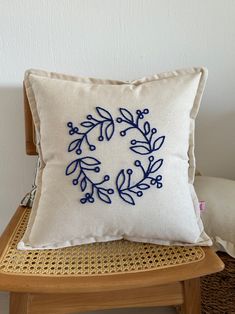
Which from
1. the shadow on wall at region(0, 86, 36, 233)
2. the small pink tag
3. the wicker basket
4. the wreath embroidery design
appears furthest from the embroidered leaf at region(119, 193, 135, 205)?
the shadow on wall at region(0, 86, 36, 233)

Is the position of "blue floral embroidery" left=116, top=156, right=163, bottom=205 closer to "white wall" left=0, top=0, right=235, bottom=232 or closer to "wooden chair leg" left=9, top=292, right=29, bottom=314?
"wooden chair leg" left=9, top=292, right=29, bottom=314

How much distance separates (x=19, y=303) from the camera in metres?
0.81

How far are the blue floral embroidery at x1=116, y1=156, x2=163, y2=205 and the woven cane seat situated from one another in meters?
0.11

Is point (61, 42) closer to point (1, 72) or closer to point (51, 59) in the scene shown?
point (51, 59)

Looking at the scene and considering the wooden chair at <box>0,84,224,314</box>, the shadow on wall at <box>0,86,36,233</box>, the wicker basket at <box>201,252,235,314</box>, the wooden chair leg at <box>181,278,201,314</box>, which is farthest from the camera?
the shadow on wall at <box>0,86,36,233</box>

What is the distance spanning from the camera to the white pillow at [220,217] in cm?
92

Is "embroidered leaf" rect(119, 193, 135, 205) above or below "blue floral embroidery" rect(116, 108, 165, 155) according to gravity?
below

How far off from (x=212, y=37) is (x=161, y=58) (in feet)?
0.48

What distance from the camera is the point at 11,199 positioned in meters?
1.23

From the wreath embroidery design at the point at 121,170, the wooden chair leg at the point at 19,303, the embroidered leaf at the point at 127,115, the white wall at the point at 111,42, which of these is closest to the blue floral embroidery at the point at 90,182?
the wreath embroidery design at the point at 121,170

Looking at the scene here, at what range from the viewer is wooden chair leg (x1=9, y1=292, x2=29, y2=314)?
2.65 ft

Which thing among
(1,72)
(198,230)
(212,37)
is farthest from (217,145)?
(1,72)

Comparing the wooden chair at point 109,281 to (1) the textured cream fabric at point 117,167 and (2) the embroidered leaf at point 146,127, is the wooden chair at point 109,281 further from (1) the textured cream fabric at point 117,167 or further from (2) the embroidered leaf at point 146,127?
(2) the embroidered leaf at point 146,127

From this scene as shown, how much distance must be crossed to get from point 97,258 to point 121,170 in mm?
183
